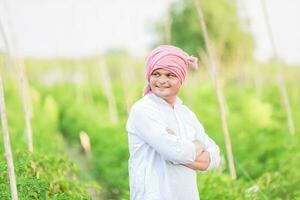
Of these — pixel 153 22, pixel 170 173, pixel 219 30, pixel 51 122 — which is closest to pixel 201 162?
pixel 170 173

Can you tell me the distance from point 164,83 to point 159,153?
1.20ft

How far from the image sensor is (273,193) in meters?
6.35

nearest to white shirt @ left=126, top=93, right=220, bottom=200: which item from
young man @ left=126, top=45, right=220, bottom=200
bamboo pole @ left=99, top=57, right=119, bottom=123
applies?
young man @ left=126, top=45, right=220, bottom=200

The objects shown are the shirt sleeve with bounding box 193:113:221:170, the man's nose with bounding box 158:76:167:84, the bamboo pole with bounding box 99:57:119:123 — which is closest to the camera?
the man's nose with bounding box 158:76:167:84

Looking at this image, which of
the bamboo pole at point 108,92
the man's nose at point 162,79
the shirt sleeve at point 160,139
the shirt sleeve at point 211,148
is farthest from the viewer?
the bamboo pole at point 108,92

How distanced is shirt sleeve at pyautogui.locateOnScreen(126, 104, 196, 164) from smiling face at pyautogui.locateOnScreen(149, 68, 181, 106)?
5.0 inches

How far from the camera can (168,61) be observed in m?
3.36

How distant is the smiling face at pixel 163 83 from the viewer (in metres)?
3.38

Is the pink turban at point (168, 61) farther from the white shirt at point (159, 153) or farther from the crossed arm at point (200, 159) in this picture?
the crossed arm at point (200, 159)

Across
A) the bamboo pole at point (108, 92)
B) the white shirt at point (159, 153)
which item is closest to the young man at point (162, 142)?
the white shirt at point (159, 153)

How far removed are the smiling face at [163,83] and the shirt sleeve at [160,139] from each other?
0.42ft

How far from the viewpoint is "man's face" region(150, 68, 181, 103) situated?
3.38m

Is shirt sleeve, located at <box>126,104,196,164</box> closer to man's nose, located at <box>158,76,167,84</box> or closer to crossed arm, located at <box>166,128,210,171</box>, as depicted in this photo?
crossed arm, located at <box>166,128,210,171</box>

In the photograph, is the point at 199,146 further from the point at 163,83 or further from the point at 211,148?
the point at 163,83
